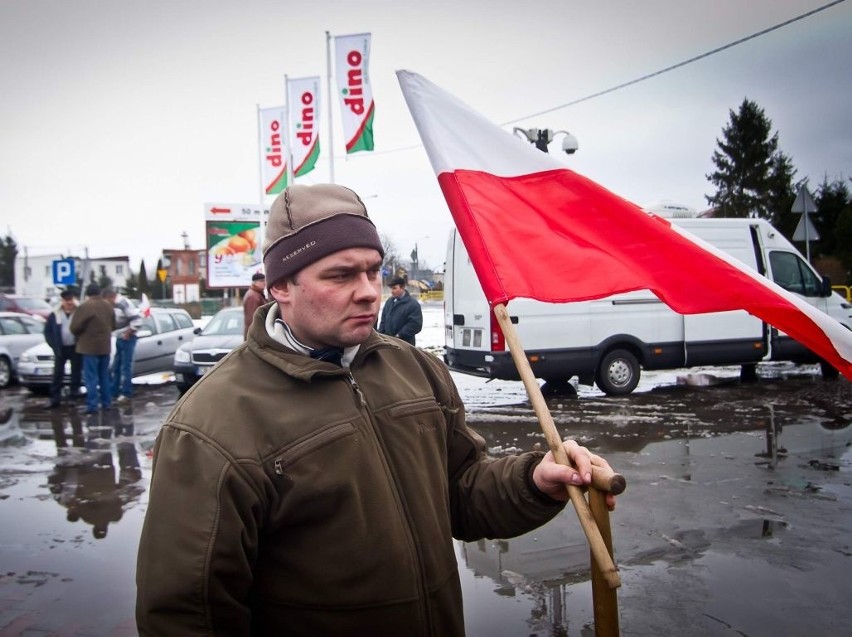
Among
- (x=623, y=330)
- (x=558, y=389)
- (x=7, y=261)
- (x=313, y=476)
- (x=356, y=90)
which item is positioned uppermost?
(x=7, y=261)

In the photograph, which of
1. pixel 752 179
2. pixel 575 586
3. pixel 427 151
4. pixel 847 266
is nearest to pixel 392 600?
pixel 427 151

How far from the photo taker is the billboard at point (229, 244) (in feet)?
137

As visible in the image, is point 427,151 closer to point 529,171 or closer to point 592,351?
point 529,171

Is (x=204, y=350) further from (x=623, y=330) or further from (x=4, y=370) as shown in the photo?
(x=623, y=330)

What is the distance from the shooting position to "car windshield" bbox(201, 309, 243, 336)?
13012 millimetres

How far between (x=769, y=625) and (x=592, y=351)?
24.4 ft

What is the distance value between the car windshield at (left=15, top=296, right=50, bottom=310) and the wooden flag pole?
2948 cm

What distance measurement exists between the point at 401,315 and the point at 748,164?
1962 inches

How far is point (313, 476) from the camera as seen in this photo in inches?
67.0

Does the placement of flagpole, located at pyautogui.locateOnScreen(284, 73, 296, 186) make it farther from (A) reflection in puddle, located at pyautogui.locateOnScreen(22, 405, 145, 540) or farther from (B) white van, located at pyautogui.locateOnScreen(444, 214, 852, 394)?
(A) reflection in puddle, located at pyautogui.locateOnScreen(22, 405, 145, 540)

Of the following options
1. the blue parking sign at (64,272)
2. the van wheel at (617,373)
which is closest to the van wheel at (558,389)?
the van wheel at (617,373)

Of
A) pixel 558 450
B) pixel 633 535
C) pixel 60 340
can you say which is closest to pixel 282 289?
pixel 558 450

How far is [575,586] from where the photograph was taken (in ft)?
14.0

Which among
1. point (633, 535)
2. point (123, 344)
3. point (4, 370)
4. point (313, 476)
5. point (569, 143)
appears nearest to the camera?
point (313, 476)
